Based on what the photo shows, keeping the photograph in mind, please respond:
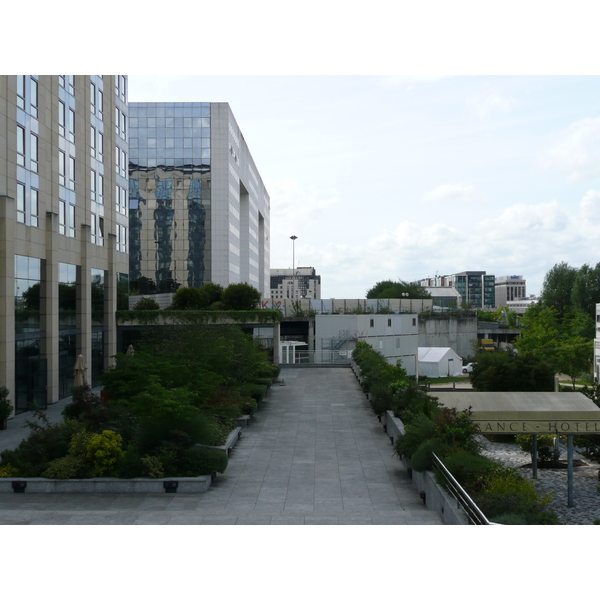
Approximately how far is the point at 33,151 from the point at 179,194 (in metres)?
49.7

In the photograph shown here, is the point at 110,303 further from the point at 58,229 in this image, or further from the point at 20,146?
the point at 20,146

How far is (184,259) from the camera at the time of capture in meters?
77.9

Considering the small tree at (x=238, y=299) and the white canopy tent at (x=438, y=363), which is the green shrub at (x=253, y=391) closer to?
the small tree at (x=238, y=299)

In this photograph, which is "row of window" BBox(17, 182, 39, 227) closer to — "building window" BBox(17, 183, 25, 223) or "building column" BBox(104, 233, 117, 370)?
"building window" BBox(17, 183, 25, 223)

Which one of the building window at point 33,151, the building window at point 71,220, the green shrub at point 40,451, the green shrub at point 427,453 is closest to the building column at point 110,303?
the building window at point 71,220

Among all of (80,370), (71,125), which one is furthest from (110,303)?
A: (80,370)

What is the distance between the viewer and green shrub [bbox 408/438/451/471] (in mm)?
14367

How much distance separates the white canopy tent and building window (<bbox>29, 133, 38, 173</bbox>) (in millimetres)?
47714

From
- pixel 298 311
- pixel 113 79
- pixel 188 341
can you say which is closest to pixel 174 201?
pixel 298 311

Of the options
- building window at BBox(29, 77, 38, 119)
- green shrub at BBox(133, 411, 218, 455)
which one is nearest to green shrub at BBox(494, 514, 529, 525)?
green shrub at BBox(133, 411, 218, 455)

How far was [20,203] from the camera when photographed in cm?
2703

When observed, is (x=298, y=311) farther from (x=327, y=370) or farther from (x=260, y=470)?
(x=260, y=470)

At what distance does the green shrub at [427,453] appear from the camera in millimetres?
14367

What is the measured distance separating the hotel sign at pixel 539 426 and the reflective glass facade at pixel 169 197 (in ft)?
205
